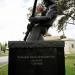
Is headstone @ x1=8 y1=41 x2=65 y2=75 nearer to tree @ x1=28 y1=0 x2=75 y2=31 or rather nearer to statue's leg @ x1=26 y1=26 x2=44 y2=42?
statue's leg @ x1=26 y1=26 x2=44 y2=42

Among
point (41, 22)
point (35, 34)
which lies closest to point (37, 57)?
point (35, 34)

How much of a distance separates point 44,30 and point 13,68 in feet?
5.54

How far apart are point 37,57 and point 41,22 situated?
139cm

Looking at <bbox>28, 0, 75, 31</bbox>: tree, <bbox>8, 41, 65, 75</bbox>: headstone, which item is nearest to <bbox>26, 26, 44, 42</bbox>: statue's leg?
<bbox>8, 41, 65, 75</bbox>: headstone

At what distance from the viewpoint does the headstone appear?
396 inches

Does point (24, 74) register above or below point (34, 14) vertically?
below

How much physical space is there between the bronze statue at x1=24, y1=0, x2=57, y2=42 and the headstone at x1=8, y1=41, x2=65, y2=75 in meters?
0.89

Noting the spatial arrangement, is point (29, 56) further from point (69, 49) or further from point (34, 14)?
point (69, 49)

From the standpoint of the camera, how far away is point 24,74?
1018 centimetres

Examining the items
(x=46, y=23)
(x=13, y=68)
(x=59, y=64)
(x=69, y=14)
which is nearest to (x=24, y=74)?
(x=13, y=68)

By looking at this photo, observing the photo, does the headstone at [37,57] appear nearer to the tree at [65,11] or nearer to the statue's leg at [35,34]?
the statue's leg at [35,34]

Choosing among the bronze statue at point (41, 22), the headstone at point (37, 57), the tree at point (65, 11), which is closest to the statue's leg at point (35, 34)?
the bronze statue at point (41, 22)

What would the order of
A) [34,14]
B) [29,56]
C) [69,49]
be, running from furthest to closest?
[69,49] → [34,14] → [29,56]

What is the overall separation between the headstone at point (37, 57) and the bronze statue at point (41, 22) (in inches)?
35.0
